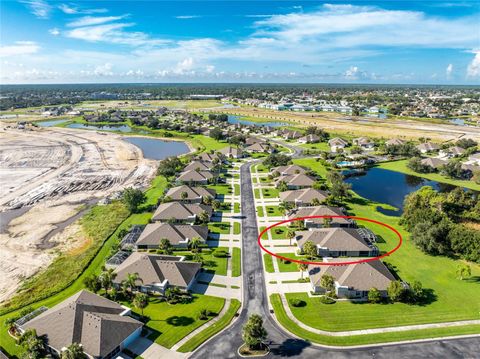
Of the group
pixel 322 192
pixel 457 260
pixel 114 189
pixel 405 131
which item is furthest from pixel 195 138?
pixel 457 260

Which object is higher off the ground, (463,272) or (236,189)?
(236,189)

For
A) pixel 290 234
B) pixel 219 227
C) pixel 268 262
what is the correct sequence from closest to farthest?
1. pixel 268 262
2. pixel 290 234
3. pixel 219 227

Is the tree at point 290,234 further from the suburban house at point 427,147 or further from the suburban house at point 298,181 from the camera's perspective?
the suburban house at point 427,147

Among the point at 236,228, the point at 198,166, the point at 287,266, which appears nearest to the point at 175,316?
the point at 287,266

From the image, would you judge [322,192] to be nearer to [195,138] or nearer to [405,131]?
[195,138]

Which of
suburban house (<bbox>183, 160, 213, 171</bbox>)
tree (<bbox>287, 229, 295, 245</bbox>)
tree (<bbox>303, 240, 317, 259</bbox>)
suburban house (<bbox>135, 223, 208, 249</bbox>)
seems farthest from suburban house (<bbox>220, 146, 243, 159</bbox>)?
tree (<bbox>303, 240, 317, 259</bbox>)

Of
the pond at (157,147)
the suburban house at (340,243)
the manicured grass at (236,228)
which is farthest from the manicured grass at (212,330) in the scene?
the pond at (157,147)

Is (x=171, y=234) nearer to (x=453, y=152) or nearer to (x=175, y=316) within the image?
(x=175, y=316)
